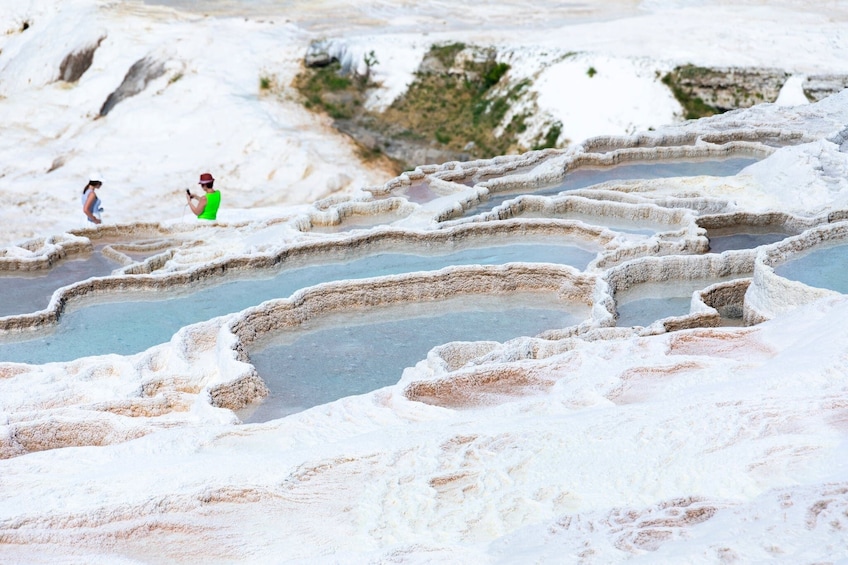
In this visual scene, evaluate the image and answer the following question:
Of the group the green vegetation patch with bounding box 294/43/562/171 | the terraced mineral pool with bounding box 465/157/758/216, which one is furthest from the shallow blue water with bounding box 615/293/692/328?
the green vegetation patch with bounding box 294/43/562/171

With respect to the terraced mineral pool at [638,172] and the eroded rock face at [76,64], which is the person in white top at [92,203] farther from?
the eroded rock face at [76,64]

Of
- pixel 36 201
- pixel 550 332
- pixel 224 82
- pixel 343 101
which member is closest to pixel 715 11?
pixel 343 101

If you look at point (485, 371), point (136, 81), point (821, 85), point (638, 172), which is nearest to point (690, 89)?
point (821, 85)

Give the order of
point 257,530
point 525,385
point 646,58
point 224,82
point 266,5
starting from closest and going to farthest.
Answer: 1. point 257,530
2. point 525,385
3. point 646,58
4. point 224,82
5. point 266,5

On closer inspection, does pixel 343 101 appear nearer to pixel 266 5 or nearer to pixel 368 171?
pixel 368 171

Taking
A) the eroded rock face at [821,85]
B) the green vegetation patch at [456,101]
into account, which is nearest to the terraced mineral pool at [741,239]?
the eroded rock face at [821,85]

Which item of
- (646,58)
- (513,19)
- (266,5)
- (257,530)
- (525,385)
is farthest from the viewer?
(266,5)
